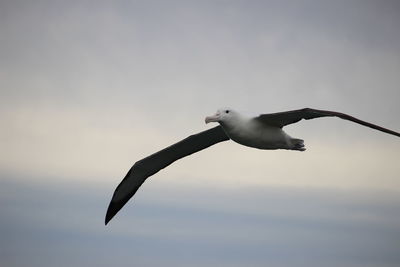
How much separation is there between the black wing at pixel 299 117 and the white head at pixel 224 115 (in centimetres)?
54

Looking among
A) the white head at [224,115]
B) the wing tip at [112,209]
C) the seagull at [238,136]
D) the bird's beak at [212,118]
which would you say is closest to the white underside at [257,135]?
the seagull at [238,136]

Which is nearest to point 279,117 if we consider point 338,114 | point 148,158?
point 338,114

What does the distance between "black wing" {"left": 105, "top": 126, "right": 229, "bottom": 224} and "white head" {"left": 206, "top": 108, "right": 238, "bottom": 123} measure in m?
2.47

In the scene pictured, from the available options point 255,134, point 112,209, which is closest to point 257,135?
point 255,134

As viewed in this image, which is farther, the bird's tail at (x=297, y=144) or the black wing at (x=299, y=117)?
the bird's tail at (x=297, y=144)

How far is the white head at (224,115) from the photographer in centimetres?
1407

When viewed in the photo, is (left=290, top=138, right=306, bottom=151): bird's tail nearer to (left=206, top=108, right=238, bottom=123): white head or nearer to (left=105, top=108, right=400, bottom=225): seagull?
(left=105, top=108, right=400, bottom=225): seagull

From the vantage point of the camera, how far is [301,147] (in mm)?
14492

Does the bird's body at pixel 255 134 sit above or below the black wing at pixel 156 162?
below

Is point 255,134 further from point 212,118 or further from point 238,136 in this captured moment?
point 212,118

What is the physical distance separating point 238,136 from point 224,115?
1.69ft

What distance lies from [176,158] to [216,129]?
219 centimetres

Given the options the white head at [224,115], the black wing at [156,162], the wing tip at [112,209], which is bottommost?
the wing tip at [112,209]

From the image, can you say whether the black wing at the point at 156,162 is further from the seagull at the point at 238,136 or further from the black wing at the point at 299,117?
the black wing at the point at 299,117
